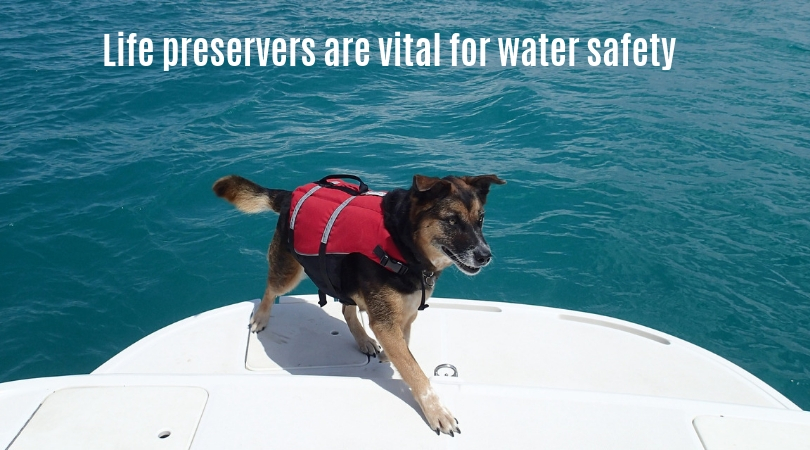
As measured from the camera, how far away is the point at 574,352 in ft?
16.1

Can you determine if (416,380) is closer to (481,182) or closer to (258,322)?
(481,182)

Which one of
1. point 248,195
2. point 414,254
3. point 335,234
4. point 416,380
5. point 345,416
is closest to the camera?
point 345,416

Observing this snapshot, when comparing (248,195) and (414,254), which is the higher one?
(248,195)

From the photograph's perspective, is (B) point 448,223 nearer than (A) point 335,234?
Yes

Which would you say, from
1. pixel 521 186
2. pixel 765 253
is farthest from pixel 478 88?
pixel 765 253

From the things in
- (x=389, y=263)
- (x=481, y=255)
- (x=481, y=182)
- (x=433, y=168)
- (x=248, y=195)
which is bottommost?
(x=433, y=168)

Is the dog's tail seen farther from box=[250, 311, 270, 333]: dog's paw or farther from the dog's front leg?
the dog's front leg

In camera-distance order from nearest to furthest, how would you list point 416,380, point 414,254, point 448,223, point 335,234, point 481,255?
point 416,380
point 481,255
point 448,223
point 414,254
point 335,234

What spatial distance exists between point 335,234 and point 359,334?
42.8 inches

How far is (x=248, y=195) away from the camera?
5.10 metres

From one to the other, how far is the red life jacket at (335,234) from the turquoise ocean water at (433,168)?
3.50 meters

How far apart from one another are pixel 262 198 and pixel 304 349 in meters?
1.33

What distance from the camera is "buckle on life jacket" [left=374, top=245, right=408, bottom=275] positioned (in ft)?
13.7

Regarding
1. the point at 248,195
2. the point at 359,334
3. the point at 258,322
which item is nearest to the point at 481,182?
the point at 359,334
